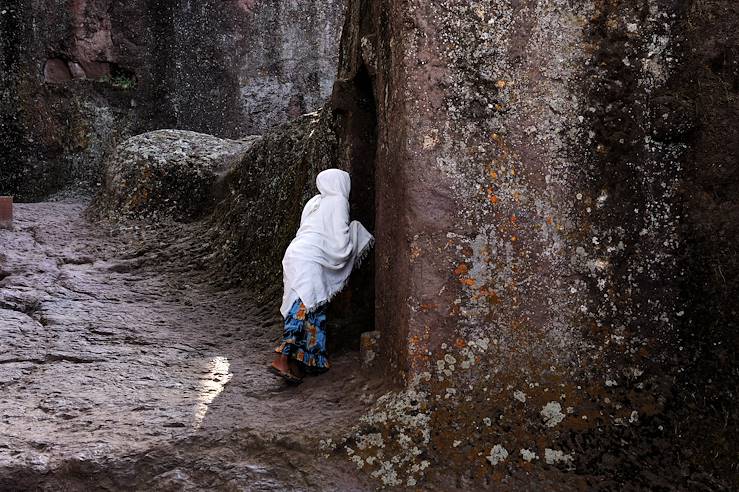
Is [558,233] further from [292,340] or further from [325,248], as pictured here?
[292,340]

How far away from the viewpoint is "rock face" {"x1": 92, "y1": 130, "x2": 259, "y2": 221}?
7215mm

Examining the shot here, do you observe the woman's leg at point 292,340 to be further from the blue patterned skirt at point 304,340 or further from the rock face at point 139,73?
the rock face at point 139,73

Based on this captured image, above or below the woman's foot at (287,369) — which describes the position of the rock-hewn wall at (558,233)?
above

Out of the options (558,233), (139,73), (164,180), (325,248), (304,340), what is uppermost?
(139,73)

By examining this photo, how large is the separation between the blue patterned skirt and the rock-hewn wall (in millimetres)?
916

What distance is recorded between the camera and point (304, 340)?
13.6 ft

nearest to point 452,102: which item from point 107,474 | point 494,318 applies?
point 494,318

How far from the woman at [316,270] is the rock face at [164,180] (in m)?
2.87

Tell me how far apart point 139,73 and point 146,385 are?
5.89 m

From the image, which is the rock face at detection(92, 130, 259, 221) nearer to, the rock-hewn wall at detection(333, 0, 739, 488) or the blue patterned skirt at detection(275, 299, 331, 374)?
the blue patterned skirt at detection(275, 299, 331, 374)

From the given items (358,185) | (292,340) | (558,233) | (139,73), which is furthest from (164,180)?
(558,233)

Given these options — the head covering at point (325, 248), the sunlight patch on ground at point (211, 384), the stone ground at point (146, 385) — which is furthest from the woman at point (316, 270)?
the sunlight patch on ground at point (211, 384)

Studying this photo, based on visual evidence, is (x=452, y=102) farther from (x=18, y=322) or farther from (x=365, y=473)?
(x=18, y=322)

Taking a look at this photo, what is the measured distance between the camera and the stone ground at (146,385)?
3.19 meters
